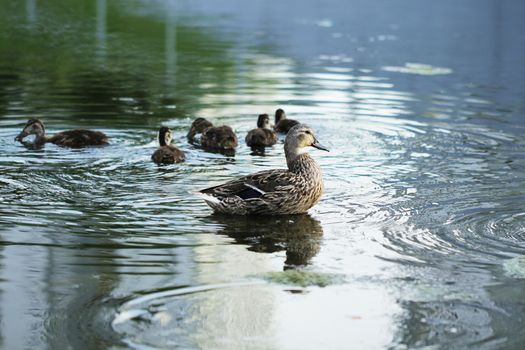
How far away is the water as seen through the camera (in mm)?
7027

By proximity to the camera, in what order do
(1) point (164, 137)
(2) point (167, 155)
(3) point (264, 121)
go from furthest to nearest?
1. (3) point (264, 121)
2. (1) point (164, 137)
3. (2) point (167, 155)

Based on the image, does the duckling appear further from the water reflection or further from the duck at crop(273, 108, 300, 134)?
the water reflection

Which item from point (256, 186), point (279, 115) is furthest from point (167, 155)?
point (279, 115)

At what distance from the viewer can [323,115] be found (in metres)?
16.0

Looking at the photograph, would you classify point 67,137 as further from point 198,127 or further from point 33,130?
point 198,127

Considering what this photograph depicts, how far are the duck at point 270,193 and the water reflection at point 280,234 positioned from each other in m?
0.09

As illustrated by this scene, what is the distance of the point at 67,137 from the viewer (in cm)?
1349

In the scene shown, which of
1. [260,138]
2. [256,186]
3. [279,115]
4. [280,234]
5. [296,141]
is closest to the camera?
[280,234]

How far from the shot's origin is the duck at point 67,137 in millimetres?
13344

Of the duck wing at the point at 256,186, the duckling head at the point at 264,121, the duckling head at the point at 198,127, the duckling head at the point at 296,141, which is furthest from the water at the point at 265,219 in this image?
the duckling head at the point at 264,121

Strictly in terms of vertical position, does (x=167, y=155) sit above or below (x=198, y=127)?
below

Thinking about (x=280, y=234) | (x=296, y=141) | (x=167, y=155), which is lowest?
(x=280, y=234)

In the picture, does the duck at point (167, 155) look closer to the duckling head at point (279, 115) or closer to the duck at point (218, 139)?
the duck at point (218, 139)

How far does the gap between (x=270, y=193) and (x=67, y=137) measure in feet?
14.2
